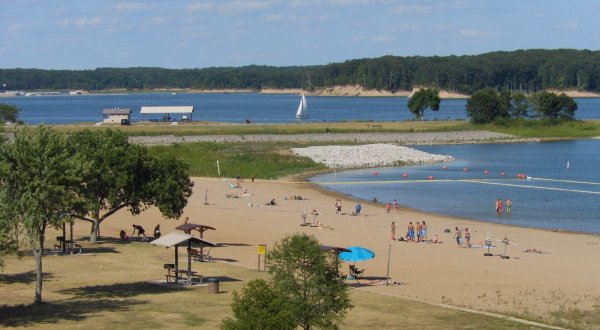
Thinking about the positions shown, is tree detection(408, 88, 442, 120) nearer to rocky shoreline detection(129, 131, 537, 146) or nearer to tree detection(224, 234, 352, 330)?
rocky shoreline detection(129, 131, 537, 146)

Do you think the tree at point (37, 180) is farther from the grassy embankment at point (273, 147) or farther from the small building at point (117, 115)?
the small building at point (117, 115)

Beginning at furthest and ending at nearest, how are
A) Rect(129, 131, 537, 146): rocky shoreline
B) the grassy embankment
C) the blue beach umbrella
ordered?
Rect(129, 131, 537, 146): rocky shoreline
the grassy embankment
the blue beach umbrella

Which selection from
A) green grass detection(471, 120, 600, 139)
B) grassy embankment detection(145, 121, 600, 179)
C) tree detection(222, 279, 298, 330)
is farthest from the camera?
green grass detection(471, 120, 600, 139)

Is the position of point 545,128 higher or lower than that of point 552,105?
lower

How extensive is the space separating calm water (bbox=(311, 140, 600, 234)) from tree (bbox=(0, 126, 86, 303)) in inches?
1287

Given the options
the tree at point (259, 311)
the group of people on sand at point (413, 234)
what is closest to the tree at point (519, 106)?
the group of people on sand at point (413, 234)

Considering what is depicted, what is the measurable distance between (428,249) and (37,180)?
2118cm

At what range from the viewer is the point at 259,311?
2086 cm

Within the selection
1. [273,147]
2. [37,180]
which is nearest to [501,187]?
[273,147]

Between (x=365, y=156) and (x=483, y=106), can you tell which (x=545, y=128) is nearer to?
(x=483, y=106)

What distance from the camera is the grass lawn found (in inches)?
1145

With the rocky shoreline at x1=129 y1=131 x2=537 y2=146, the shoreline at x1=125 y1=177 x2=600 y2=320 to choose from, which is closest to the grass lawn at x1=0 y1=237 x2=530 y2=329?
the shoreline at x1=125 y1=177 x2=600 y2=320

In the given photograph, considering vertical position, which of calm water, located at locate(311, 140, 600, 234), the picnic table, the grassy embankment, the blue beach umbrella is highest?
the blue beach umbrella

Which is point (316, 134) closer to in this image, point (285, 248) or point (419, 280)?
point (419, 280)
